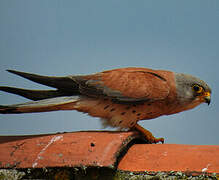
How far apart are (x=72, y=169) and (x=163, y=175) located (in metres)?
0.57

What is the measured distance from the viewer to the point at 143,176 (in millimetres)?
1949

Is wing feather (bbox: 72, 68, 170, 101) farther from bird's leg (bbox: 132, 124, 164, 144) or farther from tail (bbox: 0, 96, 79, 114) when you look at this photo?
bird's leg (bbox: 132, 124, 164, 144)

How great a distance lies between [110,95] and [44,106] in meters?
0.63

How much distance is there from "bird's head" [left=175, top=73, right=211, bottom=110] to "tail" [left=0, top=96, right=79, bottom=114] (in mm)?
1148

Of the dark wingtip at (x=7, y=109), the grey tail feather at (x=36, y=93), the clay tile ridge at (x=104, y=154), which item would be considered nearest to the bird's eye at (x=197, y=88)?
the clay tile ridge at (x=104, y=154)

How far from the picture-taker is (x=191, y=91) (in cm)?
348

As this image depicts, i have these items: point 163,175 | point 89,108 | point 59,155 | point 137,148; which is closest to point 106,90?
point 89,108

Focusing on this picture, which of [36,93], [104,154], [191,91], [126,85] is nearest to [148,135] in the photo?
[126,85]

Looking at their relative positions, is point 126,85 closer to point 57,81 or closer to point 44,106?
point 57,81

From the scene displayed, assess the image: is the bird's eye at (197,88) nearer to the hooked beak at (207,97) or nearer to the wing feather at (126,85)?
the hooked beak at (207,97)

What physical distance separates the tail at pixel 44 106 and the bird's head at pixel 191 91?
115 centimetres

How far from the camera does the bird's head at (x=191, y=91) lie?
3.42 meters

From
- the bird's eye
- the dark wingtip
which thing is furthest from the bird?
the bird's eye

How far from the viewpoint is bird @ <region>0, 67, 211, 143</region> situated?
3.01m
